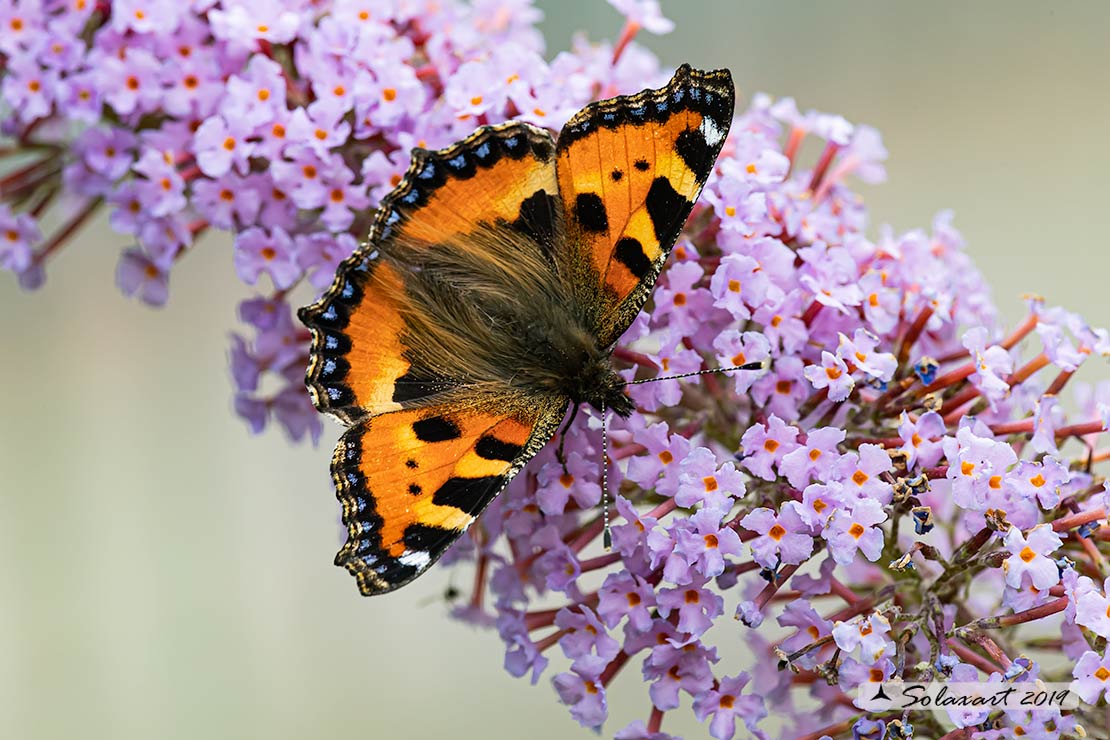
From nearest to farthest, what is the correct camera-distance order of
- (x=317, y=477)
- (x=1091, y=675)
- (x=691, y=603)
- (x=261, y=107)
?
1. (x=1091, y=675)
2. (x=691, y=603)
3. (x=261, y=107)
4. (x=317, y=477)

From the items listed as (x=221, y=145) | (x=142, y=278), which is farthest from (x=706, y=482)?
(x=142, y=278)

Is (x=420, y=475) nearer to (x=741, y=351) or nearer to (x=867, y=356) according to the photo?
(x=741, y=351)

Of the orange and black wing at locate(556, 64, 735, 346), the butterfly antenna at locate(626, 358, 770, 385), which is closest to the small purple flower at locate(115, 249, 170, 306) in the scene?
the orange and black wing at locate(556, 64, 735, 346)

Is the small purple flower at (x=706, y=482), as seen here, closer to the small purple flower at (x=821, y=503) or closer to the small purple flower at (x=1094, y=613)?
the small purple flower at (x=821, y=503)

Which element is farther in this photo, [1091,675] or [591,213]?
[591,213]

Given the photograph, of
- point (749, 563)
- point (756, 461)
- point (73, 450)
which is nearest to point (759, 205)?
point (756, 461)

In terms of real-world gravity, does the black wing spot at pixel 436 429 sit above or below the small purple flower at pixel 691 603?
above

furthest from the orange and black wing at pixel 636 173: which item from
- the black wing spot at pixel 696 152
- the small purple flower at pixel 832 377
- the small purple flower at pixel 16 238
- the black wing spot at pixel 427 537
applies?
the small purple flower at pixel 16 238

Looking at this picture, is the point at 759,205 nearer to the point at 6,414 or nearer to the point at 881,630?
the point at 881,630
